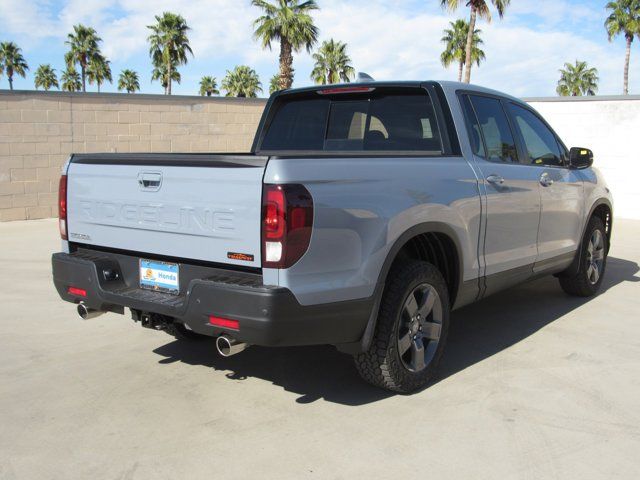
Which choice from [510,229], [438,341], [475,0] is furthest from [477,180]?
[475,0]

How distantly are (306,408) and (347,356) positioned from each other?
3.07ft

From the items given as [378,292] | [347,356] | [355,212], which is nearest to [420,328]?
[378,292]

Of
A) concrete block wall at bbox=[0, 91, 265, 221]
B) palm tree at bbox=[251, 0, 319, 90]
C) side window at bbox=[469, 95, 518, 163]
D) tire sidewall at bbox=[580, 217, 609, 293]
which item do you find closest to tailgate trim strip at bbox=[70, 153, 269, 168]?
side window at bbox=[469, 95, 518, 163]

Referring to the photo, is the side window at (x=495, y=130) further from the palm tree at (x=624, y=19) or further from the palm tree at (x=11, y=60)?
the palm tree at (x=11, y=60)

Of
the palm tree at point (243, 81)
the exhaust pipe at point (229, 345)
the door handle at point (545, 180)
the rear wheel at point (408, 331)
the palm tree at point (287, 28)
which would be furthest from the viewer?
the palm tree at point (243, 81)

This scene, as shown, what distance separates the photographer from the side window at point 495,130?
4.65 m

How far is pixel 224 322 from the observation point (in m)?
3.18

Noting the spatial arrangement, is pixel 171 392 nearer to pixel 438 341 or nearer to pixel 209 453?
pixel 209 453

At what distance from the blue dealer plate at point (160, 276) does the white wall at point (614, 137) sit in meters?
12.2

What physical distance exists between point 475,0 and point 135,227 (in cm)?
2760

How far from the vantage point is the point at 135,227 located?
11.9ft

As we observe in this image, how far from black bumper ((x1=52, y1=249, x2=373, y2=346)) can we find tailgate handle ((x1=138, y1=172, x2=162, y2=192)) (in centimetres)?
43

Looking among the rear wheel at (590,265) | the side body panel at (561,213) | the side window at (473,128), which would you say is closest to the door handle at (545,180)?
the side body panel at (561,213)

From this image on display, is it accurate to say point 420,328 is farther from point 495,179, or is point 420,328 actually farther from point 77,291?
point 77,291
